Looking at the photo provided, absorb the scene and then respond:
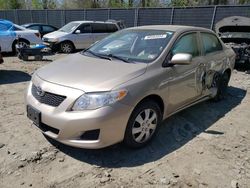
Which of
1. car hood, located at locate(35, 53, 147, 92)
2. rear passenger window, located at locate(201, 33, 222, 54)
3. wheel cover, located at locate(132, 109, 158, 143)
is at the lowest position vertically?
wheel cover, located at locate(132, 109, 158, 143)

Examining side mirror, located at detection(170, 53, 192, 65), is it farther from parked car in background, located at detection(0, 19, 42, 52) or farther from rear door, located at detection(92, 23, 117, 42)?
rear door, located at detection(92, 23, 117, 42)

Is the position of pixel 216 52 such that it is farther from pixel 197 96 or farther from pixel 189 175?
pixel 189 175

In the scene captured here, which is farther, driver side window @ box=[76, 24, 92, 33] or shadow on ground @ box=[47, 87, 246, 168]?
driver side window @ box=[76, 24, 92, 33]

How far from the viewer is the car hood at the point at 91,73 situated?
3275mm

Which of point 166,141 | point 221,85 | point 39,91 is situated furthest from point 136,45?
point 221,85

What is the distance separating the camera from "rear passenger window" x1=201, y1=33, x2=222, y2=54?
4.98m

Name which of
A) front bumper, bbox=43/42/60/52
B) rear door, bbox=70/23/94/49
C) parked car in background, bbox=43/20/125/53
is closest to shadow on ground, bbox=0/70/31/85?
front bumper, bbox=43/42/60/52

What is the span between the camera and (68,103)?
10.3 ft

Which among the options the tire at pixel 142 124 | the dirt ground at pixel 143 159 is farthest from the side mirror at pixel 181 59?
the dirt ground at pixel 143 159

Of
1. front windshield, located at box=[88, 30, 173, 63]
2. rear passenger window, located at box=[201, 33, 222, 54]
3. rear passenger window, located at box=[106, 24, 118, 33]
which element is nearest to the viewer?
front windshield, located at box=[88, 30, 173, 63]

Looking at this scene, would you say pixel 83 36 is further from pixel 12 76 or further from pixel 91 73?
pixel 91 73

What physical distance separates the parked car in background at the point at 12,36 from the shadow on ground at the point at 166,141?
8.26 metres

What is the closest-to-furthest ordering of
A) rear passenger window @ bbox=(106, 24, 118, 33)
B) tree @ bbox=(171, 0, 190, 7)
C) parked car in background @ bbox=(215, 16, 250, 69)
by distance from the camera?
parked car in background @ bbox=(215, 16, 250, 69) < rear passenger window @ bbox=(106, 24, 118, 33) < tree @ bbox=(171, 0, 190, 7)

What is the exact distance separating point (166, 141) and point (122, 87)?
128 cm
